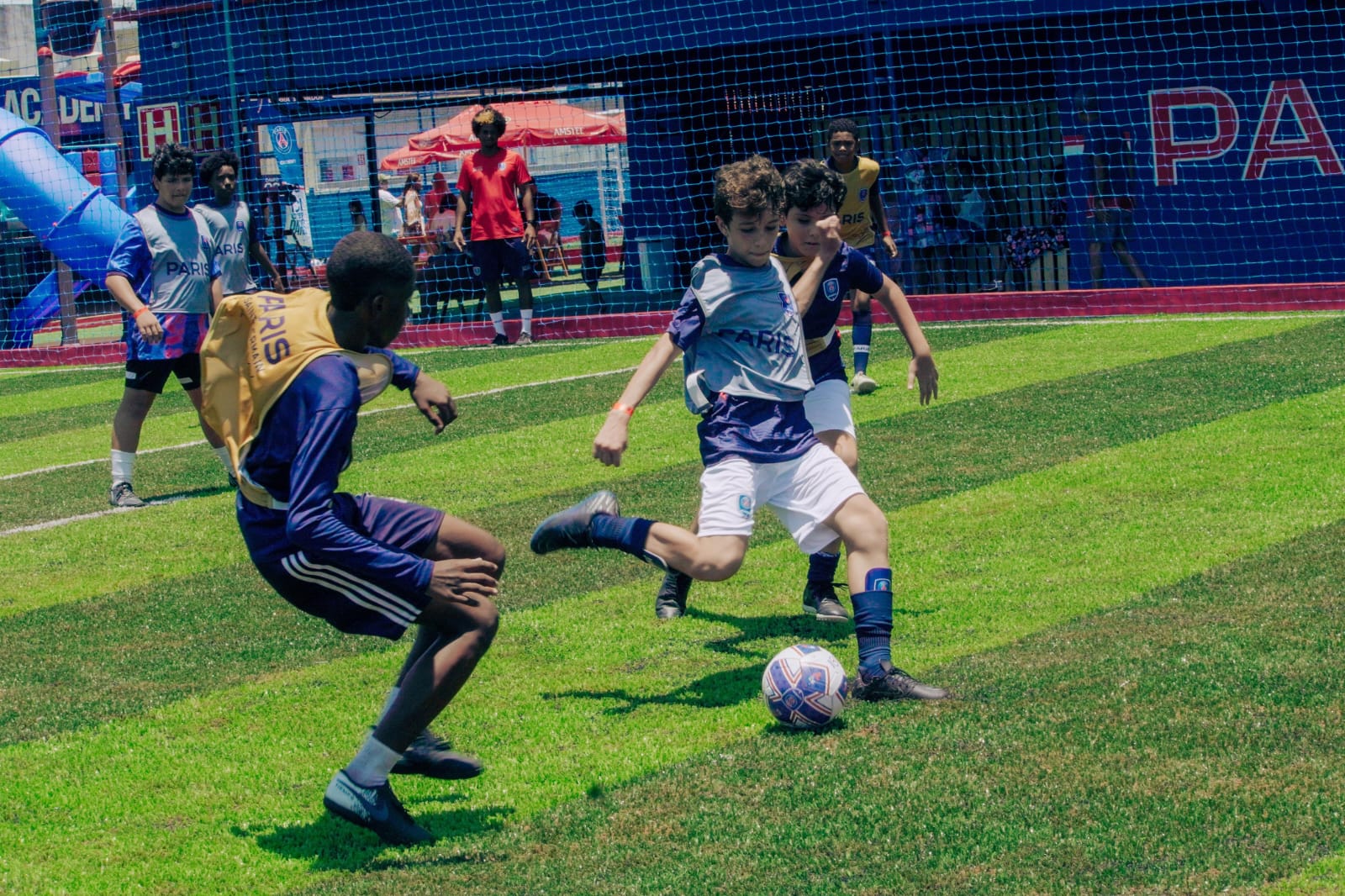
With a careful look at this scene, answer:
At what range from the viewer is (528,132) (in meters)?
28.0

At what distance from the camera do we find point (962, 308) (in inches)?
675

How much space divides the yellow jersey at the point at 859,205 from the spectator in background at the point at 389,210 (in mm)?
14623

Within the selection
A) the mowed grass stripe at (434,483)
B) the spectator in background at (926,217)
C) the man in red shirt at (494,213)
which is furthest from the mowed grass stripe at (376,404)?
the spectator in background at (926,217)

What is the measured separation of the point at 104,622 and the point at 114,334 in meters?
18.4

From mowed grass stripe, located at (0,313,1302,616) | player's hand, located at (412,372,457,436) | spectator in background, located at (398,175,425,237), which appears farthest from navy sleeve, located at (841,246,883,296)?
spectator in background, located at (398,175,425,237)

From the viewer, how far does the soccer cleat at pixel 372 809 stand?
166 inches

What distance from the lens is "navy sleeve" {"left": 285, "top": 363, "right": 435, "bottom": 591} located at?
13.1 feet

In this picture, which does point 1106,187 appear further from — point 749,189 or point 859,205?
point 749,189

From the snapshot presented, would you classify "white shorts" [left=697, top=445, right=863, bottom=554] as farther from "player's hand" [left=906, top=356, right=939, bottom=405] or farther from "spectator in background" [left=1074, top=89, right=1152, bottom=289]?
"spectator in background" [left=1074, top=89, right=1152, bottom=289]

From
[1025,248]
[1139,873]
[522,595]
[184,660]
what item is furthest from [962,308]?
[1139,873]

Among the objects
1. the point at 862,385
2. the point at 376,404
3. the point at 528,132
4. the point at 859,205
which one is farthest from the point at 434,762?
the point at 528,132

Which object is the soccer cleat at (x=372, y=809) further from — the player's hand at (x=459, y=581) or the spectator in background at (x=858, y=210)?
the spectator in background at (x=858, y=210)

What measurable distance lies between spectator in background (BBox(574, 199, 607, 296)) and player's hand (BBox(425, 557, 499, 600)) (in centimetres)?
1951

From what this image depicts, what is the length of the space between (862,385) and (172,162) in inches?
193
